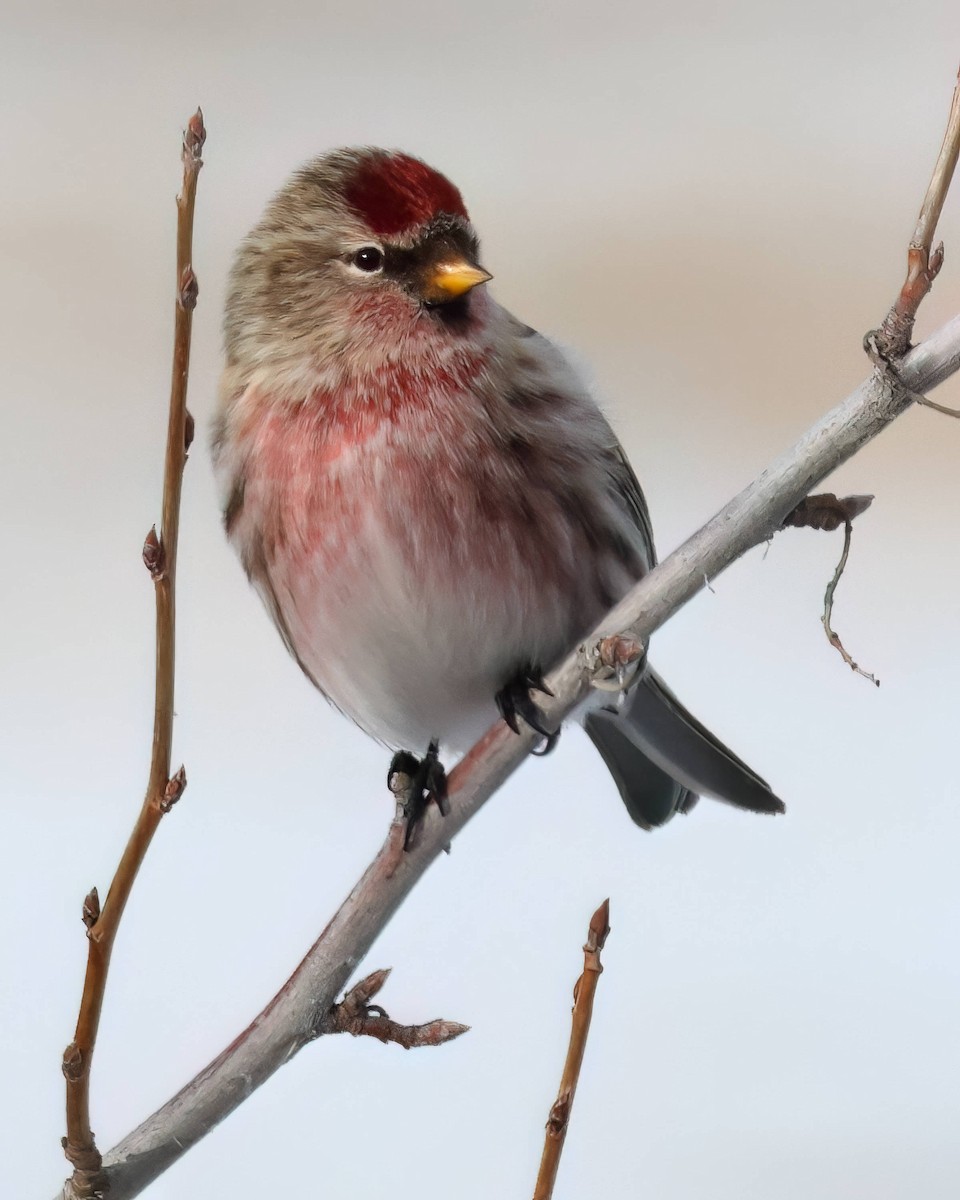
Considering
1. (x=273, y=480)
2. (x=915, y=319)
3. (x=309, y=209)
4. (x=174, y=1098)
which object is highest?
(x=309, y=209)

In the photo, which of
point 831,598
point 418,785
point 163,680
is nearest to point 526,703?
point 418,785

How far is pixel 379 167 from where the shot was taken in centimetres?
65

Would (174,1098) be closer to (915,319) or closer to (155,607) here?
(155,607)

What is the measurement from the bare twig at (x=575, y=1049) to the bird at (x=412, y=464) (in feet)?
0.48

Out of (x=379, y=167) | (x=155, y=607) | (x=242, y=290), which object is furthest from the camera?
(x=242, y=290)

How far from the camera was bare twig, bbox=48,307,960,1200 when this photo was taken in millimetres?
497

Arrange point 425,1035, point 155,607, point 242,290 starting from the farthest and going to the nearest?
1. point 242,290
2. point 425,1035
3. point 155,607

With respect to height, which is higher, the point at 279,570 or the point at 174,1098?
the point at 279,570

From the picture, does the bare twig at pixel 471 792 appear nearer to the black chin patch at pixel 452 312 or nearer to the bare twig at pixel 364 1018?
the bare twig at pixel 364 1018

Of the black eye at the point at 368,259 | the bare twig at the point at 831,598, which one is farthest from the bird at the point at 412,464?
the bare twig at the point at 831,598

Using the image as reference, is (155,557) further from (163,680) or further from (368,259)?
(368,259)

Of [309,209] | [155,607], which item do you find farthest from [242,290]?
[155,607]

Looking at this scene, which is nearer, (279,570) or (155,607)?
(155,607)

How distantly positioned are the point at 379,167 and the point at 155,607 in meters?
0.31
